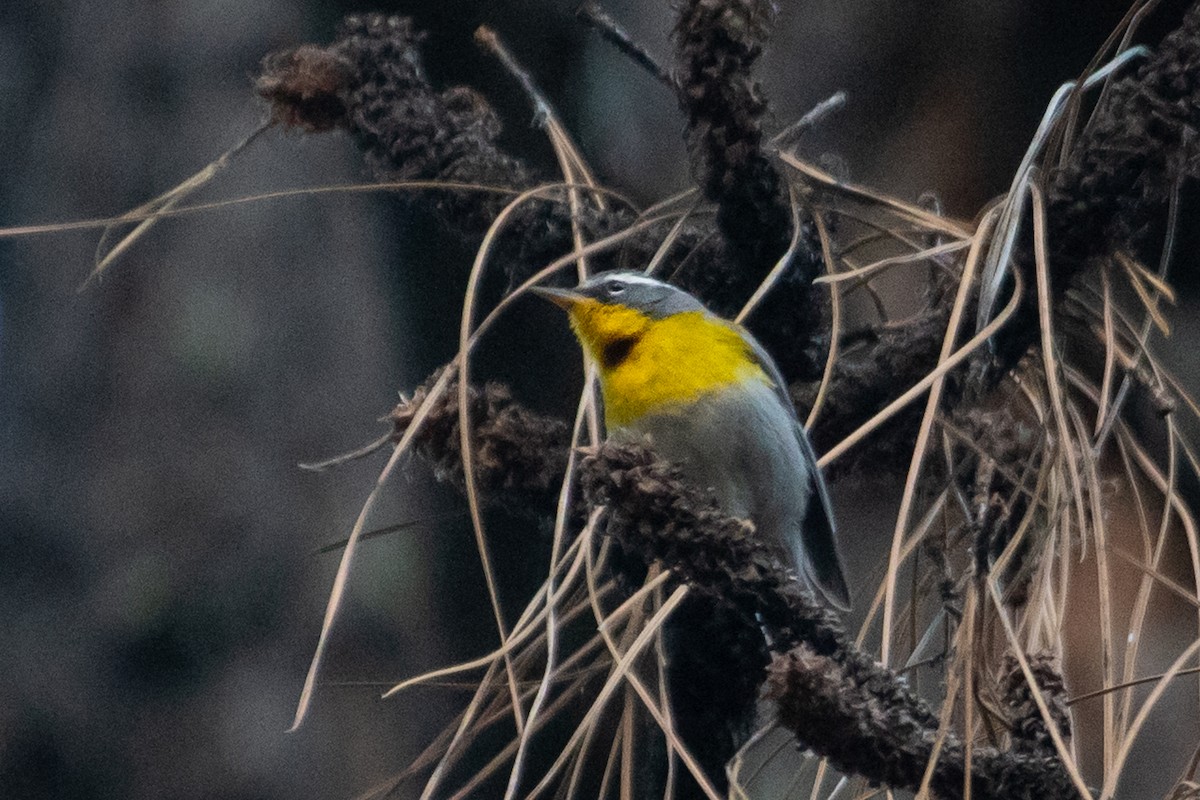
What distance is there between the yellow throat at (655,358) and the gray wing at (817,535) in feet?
0.23

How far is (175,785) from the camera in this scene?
143 centimetres

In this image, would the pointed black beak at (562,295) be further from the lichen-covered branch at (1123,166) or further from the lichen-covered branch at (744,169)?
the lichen-covered branch at (1123,166)

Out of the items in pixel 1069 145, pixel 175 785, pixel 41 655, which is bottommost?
pixel 175 785

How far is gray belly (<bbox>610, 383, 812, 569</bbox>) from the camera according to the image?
891 millimetres

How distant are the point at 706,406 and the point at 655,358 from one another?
60mm

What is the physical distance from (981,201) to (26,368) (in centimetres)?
122

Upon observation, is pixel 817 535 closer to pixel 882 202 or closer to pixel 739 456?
pixel 739 456

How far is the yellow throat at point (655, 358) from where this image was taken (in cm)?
90

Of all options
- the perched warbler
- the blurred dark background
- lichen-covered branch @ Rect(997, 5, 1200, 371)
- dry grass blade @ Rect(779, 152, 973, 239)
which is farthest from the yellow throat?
the blurred dark background

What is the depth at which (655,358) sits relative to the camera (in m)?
0.95

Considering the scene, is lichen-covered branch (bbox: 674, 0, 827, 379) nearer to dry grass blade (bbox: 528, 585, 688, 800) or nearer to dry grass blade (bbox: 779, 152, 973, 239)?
dry grass blade (bbox: 779, 152, 973, 239)

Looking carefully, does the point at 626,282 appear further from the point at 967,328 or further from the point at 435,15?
the point at 435,15

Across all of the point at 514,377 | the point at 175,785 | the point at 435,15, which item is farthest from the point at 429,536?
the point at 435,15

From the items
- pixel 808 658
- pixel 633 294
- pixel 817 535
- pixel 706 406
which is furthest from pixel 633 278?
pixel 808 658
